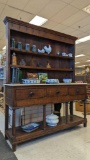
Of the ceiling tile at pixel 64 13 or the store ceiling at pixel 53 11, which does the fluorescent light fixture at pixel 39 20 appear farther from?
the ceiling tile at pixel 64 13

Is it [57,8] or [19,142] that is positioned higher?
[57,8]

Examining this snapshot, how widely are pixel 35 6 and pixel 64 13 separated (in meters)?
0.94

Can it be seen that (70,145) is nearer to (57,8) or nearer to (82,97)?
A: (82,97)

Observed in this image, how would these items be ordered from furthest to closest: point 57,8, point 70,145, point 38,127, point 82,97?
point 57,8, point 82,97, point 38,127, point 70,145

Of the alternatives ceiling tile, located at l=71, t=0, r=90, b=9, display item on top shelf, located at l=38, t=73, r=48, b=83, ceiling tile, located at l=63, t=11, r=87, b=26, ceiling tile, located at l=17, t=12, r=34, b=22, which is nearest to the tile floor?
display item on top shelf, located at l=38, t=73, r=48, b=83

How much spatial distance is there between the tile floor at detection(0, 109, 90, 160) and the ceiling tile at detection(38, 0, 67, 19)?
3250 mm

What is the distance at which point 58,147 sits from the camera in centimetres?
214

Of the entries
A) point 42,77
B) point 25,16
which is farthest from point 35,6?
point 42,77

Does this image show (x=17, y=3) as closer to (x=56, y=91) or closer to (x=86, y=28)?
(x=56, y=91)

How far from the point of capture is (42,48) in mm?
3205

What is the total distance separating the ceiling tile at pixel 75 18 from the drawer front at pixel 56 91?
2.70 metres

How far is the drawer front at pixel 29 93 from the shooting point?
2.15 m

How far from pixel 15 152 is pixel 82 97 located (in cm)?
184

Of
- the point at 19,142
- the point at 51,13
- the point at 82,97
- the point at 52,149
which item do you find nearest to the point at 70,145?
the point at 52,149
